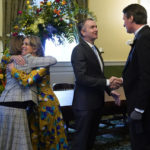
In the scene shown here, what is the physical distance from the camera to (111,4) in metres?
6.32

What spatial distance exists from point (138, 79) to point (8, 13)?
396 cm

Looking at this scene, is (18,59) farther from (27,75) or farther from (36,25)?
(36,25)

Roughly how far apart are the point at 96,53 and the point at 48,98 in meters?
0.62

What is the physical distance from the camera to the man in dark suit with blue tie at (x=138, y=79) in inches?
64.9

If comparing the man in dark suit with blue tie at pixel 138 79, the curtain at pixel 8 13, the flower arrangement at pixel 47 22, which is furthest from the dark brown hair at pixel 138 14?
the curtain at pixel 8 13

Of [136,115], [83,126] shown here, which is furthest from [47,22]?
[136,115]

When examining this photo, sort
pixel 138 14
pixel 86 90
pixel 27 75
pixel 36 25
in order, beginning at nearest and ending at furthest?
pixel 138 14 < pixel 27 75 < pixel 86 90 < pixel 36 25

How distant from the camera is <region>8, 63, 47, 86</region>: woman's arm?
6.37 ft

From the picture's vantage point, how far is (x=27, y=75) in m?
1.99

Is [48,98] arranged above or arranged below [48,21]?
below

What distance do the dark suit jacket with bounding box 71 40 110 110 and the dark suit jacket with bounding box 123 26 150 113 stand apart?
1.04 ft

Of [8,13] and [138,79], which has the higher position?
[8,13]

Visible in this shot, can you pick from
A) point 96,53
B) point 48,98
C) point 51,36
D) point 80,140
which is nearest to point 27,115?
point 48,98

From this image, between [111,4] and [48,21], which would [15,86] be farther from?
[111,4]
